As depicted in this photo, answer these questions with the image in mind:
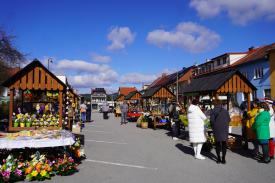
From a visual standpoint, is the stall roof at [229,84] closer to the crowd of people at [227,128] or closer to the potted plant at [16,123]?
the crowd of people at [227,128]

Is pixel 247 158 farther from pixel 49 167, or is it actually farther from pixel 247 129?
pixel 49 167

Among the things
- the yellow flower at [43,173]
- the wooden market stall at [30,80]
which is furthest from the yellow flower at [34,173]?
the wooden market stall at [30,80]

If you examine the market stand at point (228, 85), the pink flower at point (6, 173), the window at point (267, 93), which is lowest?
the pink flower at point (6, 173)

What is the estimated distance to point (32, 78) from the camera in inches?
416

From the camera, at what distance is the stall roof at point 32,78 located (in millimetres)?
10422

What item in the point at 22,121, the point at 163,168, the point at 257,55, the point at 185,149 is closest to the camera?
the point at 163,168

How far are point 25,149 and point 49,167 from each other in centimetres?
129

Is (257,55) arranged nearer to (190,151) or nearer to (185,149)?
(185,149)

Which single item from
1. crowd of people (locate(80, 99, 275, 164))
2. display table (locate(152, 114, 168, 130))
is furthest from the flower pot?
crowd of people (locate(80, 99, 275, 164))

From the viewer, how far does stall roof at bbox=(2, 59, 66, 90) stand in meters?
10.4

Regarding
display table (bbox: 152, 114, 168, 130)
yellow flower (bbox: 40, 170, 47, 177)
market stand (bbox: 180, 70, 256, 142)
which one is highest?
market stand (bbox: 180, 70, 256, 142)

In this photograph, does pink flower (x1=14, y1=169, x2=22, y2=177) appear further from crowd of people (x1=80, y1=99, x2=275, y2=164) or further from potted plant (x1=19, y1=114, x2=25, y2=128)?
crowd of people (x1=80, y1=99, x2=275, y2=164)

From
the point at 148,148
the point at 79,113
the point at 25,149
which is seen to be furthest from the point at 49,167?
the point at 79,113

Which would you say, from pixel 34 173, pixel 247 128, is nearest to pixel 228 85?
pixel 247 128
